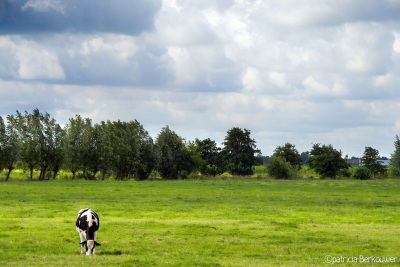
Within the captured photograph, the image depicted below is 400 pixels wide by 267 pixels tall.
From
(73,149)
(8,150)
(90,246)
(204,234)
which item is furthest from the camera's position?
(73,149)

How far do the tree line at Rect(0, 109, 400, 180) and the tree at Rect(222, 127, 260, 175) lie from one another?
793 centimetres

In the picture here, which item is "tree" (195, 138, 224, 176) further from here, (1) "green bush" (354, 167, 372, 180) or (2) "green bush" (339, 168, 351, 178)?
(1) "green bush" (354, 167, 372, 180)

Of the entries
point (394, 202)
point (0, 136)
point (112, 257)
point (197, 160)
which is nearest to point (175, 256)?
point (112, 257)

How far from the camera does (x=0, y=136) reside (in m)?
122

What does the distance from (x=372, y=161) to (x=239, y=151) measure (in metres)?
30.0

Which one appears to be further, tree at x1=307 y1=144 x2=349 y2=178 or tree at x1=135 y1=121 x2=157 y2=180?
tree at x1=307 y1=144 x2=349 y2=178

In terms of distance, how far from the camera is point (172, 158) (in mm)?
146500

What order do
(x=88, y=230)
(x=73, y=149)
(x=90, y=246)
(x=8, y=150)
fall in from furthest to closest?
1. (x=73, y=149)
2. (x=8, y=150)
3. (x=88, y=230)
4. (x=90, y=246)

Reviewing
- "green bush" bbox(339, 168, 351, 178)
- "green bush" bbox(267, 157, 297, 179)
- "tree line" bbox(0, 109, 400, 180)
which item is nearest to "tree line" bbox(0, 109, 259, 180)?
"tree line" bbox(0, 109, 400, 180)

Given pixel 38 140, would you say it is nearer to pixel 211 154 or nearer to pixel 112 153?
pixel 112 153

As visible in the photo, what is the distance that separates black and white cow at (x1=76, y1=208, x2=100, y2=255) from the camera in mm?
26047

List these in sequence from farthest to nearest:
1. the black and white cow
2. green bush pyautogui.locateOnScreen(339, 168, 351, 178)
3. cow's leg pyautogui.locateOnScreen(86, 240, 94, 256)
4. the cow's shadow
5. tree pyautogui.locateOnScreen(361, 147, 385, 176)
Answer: tree pyautogui.locateOnScreen(361, 147, 385, 176) < green bush pyautogui.locateOnScreen(339, 168, 351, 178) < the cow's shadow < the black and white cow < cow's leg pyautogui.locateOnScreen(86, 240, 94, 256)

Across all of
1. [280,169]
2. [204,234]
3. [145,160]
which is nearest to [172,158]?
[145,160]

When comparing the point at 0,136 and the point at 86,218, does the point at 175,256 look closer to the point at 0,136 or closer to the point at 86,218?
the point at 86,218
